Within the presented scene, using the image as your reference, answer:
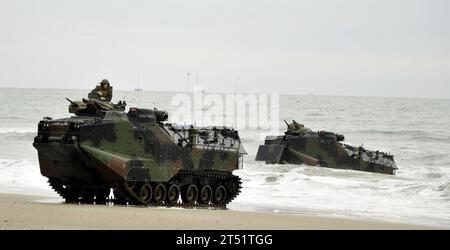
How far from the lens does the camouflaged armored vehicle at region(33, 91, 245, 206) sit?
2064 cm

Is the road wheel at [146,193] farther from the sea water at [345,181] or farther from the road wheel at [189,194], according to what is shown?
the sea water at [345,181]

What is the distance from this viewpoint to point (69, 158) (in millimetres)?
20750

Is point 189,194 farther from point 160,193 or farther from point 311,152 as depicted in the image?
point 311,152

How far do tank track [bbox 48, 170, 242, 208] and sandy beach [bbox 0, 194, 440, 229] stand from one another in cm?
238

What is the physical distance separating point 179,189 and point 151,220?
6830 millimetres

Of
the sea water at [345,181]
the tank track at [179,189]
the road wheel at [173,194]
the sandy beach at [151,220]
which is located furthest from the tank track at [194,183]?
the sandy beach at [151,220]

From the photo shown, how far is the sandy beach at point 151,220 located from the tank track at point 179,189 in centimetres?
238

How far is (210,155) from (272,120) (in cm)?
5725

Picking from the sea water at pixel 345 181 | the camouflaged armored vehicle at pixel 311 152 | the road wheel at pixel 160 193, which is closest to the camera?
the road wheel at pixel 160 193

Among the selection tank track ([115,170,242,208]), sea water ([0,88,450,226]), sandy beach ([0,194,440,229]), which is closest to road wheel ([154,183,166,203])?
tank track ([115,170,242,208])

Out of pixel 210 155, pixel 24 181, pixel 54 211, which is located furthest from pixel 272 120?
pixel 54 211

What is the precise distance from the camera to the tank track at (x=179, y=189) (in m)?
21.4

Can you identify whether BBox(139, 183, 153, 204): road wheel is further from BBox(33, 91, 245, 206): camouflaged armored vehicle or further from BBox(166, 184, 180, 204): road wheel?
BBox(166, 184, 180, 204): road wheel

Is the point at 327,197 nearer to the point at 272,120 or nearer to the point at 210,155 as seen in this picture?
the point at 210,155
